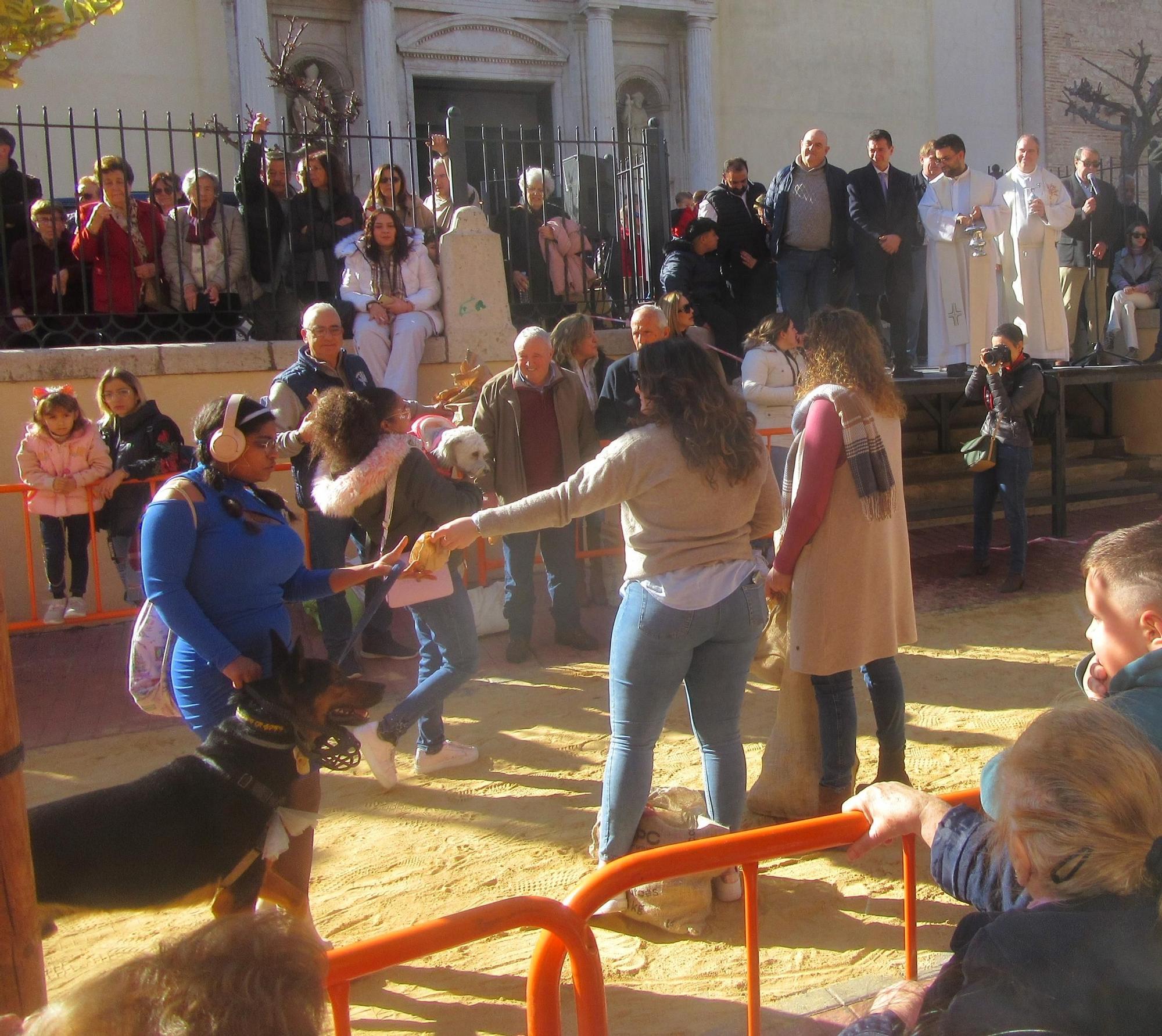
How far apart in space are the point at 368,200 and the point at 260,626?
6409 mm

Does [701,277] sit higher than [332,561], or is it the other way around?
[701,277]

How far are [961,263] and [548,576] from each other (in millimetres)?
5515

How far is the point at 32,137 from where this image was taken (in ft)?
51.1

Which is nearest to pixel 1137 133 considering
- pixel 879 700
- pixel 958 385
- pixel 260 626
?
pixel 958 385

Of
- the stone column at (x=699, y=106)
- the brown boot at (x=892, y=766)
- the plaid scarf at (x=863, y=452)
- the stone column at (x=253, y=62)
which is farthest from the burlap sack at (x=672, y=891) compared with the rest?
the stone column at (x=699, y=106)

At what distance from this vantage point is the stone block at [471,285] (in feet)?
29.2

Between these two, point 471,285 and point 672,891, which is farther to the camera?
point 471,285

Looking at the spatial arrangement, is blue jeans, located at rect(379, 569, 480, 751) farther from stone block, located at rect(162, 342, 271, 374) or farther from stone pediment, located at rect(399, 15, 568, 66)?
stone pediment, located at rect(399, 15, 568, 66)

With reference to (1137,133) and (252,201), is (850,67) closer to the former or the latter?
(1137,133)

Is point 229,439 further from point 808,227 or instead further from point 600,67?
point 600,67

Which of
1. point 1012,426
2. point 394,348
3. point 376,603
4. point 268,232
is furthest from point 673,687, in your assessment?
point 268,232

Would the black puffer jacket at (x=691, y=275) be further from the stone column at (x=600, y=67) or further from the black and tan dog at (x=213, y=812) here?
the stone column at (x=600, y=67)

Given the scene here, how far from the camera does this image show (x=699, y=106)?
1908 cm

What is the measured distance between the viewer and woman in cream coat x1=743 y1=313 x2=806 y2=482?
788 cm
